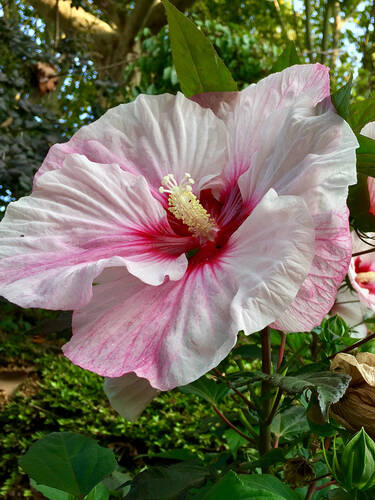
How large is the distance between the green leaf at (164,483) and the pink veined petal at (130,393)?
0.11 m

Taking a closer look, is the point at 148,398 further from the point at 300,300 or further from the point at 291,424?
Answer: the point at 291,424

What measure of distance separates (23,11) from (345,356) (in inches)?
195

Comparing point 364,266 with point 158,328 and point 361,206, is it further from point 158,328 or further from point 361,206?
point 158,328

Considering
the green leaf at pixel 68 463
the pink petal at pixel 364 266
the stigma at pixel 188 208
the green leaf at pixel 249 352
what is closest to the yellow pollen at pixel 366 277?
the pink petal at pixel 364 266

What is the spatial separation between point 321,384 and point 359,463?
0.23ft

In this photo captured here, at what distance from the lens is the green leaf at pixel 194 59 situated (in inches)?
16.3

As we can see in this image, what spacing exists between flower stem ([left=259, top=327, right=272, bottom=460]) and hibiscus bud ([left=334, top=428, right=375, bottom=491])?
86 millimetres

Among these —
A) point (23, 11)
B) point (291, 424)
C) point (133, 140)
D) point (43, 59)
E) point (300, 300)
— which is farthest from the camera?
point (23, 11)

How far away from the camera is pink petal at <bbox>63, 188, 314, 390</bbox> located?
0.29 meters

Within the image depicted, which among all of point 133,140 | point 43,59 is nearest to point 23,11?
point 43,59

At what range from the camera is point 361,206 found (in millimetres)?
427

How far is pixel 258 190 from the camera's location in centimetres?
38

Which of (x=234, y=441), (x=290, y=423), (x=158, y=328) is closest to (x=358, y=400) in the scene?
(x=158, y=328)

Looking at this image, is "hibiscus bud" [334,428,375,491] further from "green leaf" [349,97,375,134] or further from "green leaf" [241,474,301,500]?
"green leaf" [349,97,375,134]
